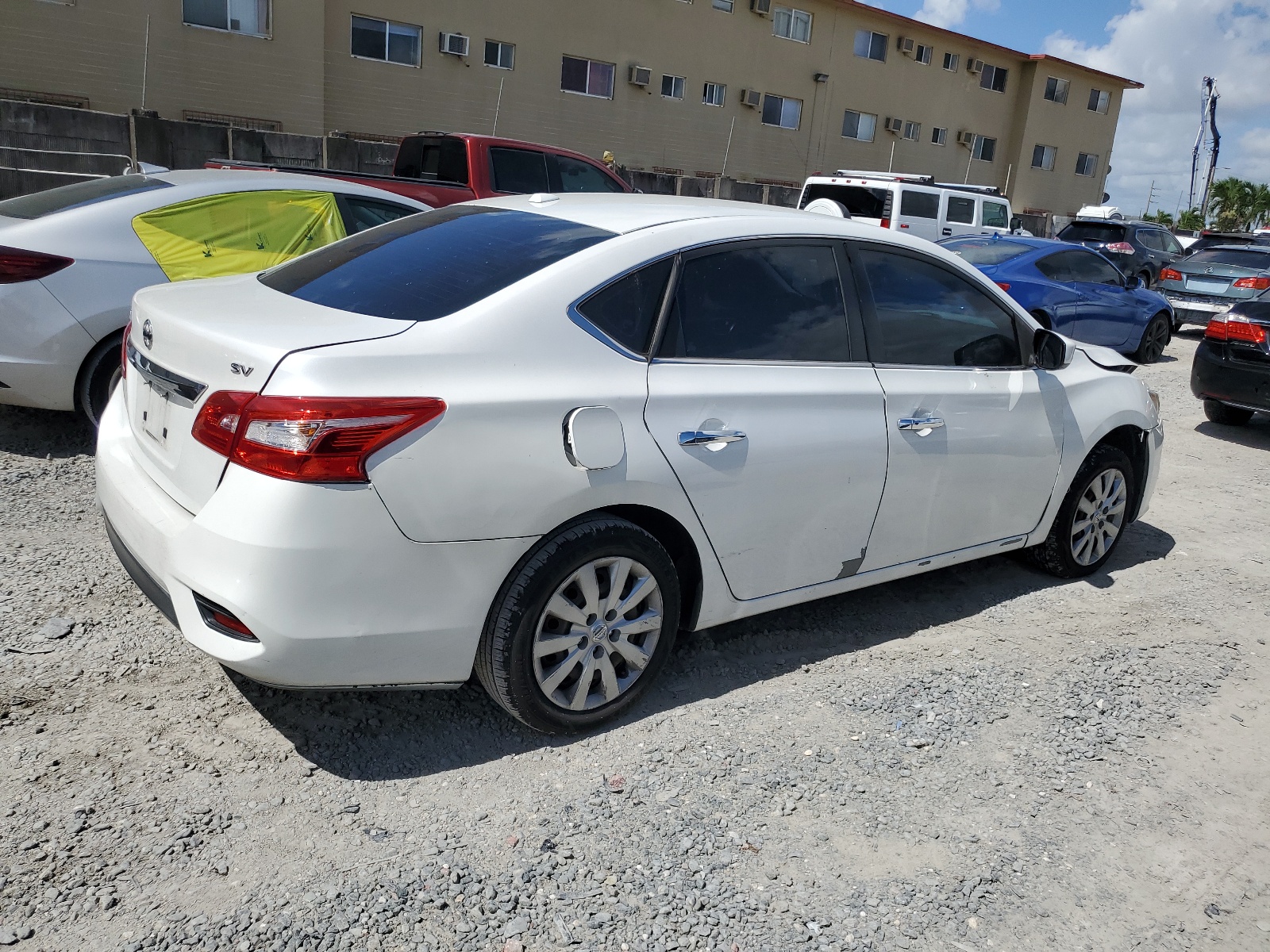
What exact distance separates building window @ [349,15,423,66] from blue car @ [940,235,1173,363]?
13.8 metres

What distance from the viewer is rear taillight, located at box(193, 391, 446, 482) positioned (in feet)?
8.45

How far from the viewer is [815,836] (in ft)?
9.52

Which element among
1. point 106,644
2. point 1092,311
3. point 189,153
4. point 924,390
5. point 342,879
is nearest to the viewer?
point 342,879

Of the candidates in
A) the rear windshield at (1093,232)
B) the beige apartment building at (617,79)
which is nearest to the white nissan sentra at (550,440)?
the rear windshield at (1093,232)

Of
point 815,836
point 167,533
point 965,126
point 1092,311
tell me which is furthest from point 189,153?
point 965,126

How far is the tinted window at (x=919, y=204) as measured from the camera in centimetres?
1644

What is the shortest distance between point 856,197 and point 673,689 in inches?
560

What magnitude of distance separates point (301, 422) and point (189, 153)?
41.1ft

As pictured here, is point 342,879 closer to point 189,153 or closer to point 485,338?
point 485,338

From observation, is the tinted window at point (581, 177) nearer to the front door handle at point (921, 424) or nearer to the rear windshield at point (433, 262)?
the rear windshield at point (433, 262)

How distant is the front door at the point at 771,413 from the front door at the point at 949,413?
0.14 metres

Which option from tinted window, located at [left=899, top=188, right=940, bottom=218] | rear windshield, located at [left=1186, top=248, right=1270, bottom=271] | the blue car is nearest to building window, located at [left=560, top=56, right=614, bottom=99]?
tinted window, located at [left=899, top=188, right=940, bottom=218]

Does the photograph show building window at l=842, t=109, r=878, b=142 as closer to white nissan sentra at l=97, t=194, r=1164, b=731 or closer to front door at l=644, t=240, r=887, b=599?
white nissan sentra at l=97, t=194, r=1164, b=731

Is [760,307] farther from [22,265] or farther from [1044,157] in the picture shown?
[1044,157]
